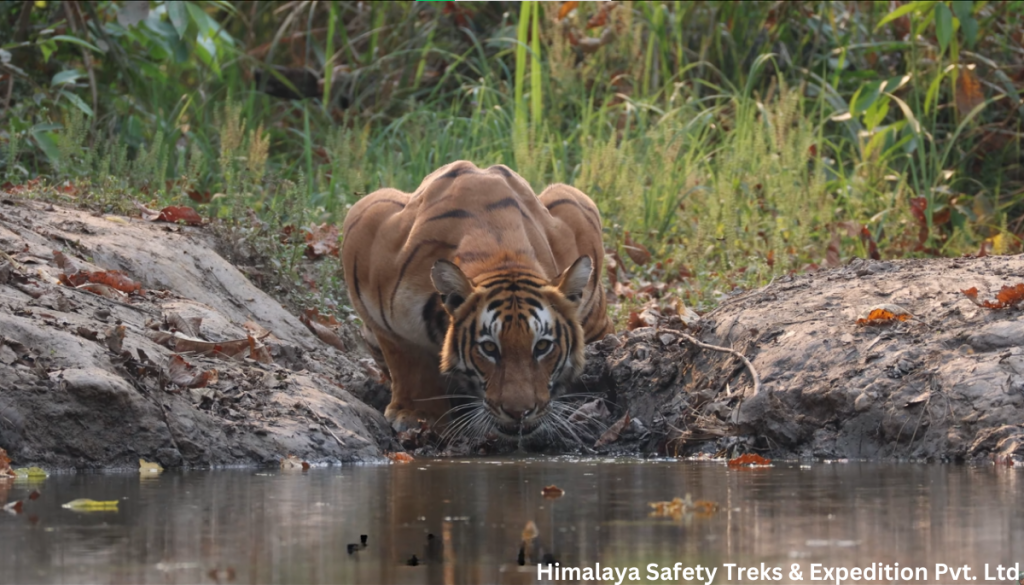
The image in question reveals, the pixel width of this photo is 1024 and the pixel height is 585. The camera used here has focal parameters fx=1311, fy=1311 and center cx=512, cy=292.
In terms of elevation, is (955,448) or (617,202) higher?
(617,202)

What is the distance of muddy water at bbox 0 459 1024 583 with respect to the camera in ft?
9.30

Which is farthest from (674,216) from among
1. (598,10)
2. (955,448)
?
(955,448)

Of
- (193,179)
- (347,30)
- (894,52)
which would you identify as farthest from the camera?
(347,30)

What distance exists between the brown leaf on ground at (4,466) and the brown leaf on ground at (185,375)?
966 millimetres

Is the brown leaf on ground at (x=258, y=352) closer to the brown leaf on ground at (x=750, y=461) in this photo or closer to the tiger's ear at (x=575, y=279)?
the tiger's ear at (x=575, y=279)

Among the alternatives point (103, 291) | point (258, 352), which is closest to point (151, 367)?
point (258, 352)

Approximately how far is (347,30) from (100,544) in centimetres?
1259

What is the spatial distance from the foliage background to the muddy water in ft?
14.2

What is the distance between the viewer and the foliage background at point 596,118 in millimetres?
9914

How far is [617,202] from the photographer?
10492 millimetres

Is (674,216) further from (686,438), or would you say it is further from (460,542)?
(460,542)

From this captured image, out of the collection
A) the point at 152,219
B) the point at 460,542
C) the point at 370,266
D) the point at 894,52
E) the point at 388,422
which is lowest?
the point at 460,542

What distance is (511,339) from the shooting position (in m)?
5.83

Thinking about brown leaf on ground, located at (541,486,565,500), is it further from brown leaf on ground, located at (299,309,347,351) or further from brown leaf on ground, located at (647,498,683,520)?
brown leaf on ground, located at (299,309,347,351)
